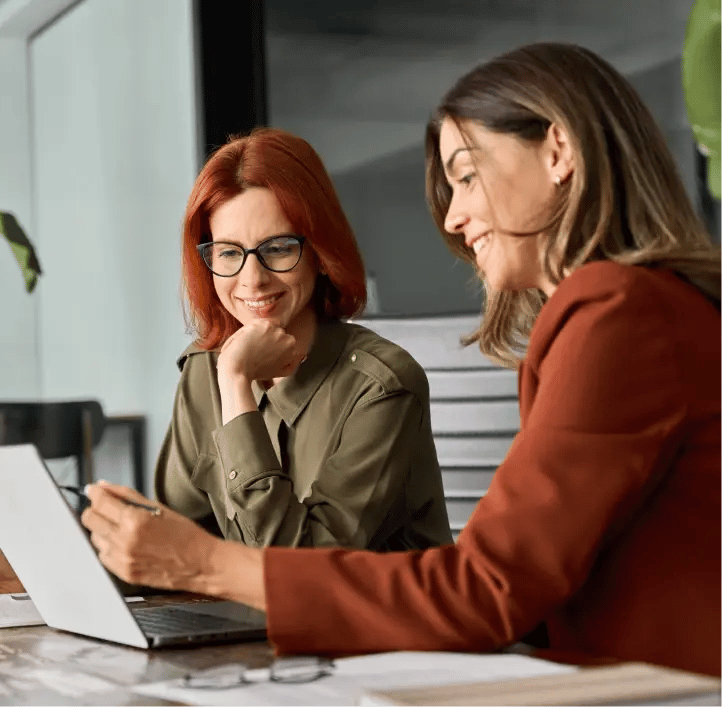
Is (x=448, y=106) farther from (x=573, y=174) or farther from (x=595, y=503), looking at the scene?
(x=595, y=503)

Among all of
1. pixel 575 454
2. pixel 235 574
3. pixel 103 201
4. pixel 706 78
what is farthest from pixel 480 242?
pixel 103 201

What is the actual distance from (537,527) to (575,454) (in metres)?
0.07

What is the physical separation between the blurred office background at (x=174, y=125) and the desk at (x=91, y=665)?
5.71 feet

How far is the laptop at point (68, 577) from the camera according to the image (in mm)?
1124

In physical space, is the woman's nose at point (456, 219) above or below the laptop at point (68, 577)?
above

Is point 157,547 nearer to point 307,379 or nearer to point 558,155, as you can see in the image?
point 558,155

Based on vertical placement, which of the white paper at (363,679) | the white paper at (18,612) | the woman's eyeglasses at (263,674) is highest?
the white paper at (363,679)

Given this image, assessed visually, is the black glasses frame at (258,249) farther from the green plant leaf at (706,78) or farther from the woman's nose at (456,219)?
the green plant leaf at (706,78)

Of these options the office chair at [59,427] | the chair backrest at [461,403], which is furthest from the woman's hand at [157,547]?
the office chair at [59,427]

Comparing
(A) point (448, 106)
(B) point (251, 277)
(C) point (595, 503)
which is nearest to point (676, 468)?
(C) point (595, 503)

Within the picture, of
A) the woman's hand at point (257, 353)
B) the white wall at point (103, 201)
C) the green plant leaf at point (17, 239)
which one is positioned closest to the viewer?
the woman's hand at point (257, 353)

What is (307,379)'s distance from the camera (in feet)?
6.00

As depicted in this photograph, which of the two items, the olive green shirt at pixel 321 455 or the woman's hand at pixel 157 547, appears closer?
the woman's hand at pixel 157 547

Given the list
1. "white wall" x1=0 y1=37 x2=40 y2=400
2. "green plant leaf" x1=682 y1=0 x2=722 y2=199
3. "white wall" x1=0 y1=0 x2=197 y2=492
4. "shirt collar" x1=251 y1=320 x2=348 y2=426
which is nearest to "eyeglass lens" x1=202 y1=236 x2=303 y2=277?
"shirt collar" x1=251 y1=320 x2=348 y2=426
